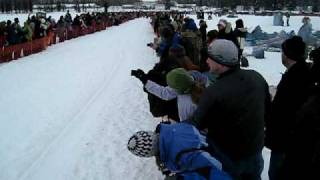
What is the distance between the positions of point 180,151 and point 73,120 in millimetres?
6361

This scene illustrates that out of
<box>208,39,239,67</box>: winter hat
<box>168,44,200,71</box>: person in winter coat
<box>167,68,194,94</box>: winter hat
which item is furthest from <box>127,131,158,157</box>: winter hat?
<box>168,44,200,71</box>: person in winter coat

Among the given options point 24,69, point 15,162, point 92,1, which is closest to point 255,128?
point 15,162

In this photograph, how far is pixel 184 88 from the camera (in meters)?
4.04

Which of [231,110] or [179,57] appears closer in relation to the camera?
[231,110]

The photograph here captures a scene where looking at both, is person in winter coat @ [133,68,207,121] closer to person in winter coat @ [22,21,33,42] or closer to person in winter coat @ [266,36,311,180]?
person in winter coat @ [266,36,311,180]

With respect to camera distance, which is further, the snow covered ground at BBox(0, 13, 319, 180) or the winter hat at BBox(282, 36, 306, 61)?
the snow covered ground at BBox(0, 13, 319, 180)

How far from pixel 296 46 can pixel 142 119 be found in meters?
4.90

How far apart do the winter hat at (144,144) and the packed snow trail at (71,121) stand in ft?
10.9

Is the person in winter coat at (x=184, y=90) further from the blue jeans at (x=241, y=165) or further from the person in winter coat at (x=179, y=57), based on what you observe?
the person in winter coat at (x=179, y=57)

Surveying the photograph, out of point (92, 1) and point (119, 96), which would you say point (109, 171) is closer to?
point (119, 96)

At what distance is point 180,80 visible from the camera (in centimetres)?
399

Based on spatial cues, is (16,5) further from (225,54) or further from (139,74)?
(225,54)

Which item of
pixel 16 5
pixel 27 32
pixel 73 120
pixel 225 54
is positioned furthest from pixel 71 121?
pixel 16 5

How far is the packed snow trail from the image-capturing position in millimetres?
6305
